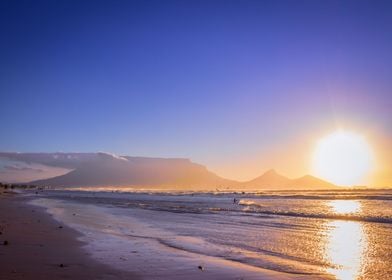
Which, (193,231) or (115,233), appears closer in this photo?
(115,233)

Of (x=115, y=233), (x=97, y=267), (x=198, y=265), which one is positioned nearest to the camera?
(x=97, y=267)

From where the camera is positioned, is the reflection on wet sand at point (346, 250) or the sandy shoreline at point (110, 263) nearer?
the sandy shoreline at point (110, 263)

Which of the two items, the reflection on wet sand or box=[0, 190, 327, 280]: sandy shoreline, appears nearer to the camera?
box=[0, 190, 327, 280]: sandy shoreline

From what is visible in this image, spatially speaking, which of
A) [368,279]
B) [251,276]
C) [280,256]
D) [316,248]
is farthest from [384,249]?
[251,276]

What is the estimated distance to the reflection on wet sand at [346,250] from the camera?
36.6ft

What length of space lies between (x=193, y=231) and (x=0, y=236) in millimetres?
8662

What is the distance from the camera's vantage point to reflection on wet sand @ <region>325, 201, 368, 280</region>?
11.2m

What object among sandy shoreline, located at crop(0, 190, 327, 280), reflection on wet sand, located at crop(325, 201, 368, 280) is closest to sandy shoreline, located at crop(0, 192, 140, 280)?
sandy shoreline, located at crop(0, 190, 327, 280)

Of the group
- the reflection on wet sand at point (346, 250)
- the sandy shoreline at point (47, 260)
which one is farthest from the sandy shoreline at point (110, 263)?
the reflection on wet sand at point (346, 250)

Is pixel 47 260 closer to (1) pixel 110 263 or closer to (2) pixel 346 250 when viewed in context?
(1) pixel 110 263

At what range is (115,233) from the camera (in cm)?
1952

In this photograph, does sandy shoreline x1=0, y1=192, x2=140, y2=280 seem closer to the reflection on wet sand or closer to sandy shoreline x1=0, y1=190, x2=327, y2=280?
sandy shoreline x1=0, y1=190, x2=327, y2=280

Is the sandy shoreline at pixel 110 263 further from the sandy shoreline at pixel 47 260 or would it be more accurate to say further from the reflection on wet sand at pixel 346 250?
the reflection on wet sand at pixel 346 250

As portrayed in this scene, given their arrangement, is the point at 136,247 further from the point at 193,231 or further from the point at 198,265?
the point at 193,231
